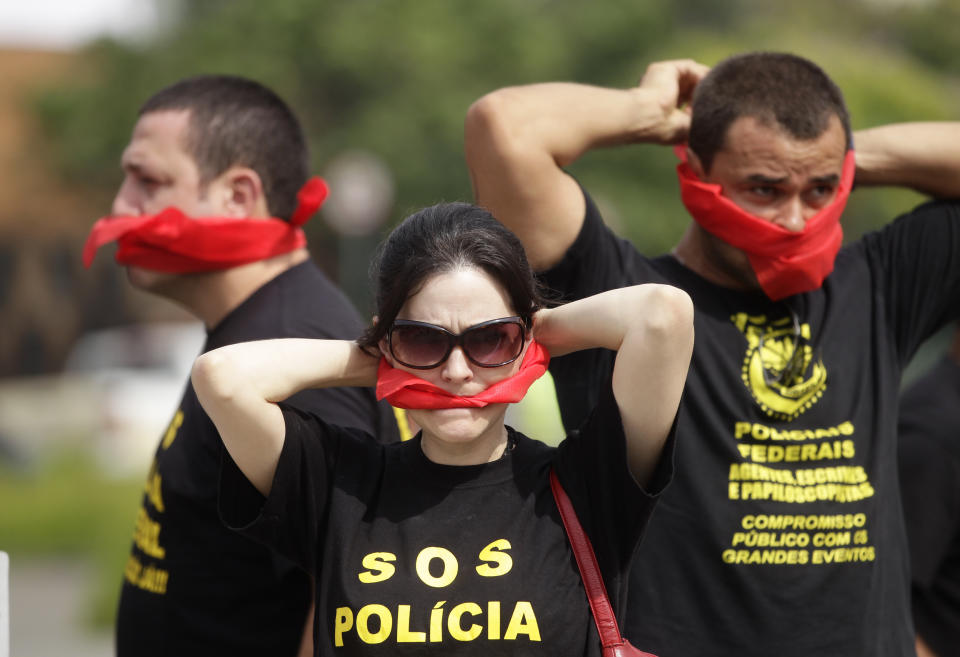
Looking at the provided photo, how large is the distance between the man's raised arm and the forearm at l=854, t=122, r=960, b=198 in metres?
0.65

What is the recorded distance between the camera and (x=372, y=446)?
288 centimetres

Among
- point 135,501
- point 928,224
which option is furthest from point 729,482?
point 135,501

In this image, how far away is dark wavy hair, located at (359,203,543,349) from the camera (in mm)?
2730

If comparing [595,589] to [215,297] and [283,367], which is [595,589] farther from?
[215,297]

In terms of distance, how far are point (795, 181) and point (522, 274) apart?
3.02ft

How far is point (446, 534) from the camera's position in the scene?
2674 millimetres

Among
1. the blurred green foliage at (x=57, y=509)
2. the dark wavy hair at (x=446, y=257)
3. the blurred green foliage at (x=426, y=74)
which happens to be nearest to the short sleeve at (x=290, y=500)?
the dark wavy hair at (x=446, y=257)

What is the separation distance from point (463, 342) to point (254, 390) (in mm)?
464

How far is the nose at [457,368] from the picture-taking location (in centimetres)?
264

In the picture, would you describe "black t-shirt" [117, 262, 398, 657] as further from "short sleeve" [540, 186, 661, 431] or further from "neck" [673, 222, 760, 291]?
"neck" [673, 222, 760, 291]

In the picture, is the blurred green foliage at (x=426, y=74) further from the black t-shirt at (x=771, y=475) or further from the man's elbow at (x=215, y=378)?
the man's elbow at (x=215, y=378)

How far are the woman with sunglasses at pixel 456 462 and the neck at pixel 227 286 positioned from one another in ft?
3.58


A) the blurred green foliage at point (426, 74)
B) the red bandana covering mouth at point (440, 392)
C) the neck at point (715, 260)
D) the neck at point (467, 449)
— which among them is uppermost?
the blurred green foliage at point (426, 74)

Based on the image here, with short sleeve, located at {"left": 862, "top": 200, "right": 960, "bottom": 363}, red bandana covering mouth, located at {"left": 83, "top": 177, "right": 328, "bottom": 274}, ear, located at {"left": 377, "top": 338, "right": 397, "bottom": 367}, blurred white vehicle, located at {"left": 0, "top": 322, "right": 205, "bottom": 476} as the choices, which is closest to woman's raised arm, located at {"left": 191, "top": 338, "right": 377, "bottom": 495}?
ear, located at {"left": 377, "top": 338, "right": 397, "bottom": 367}
